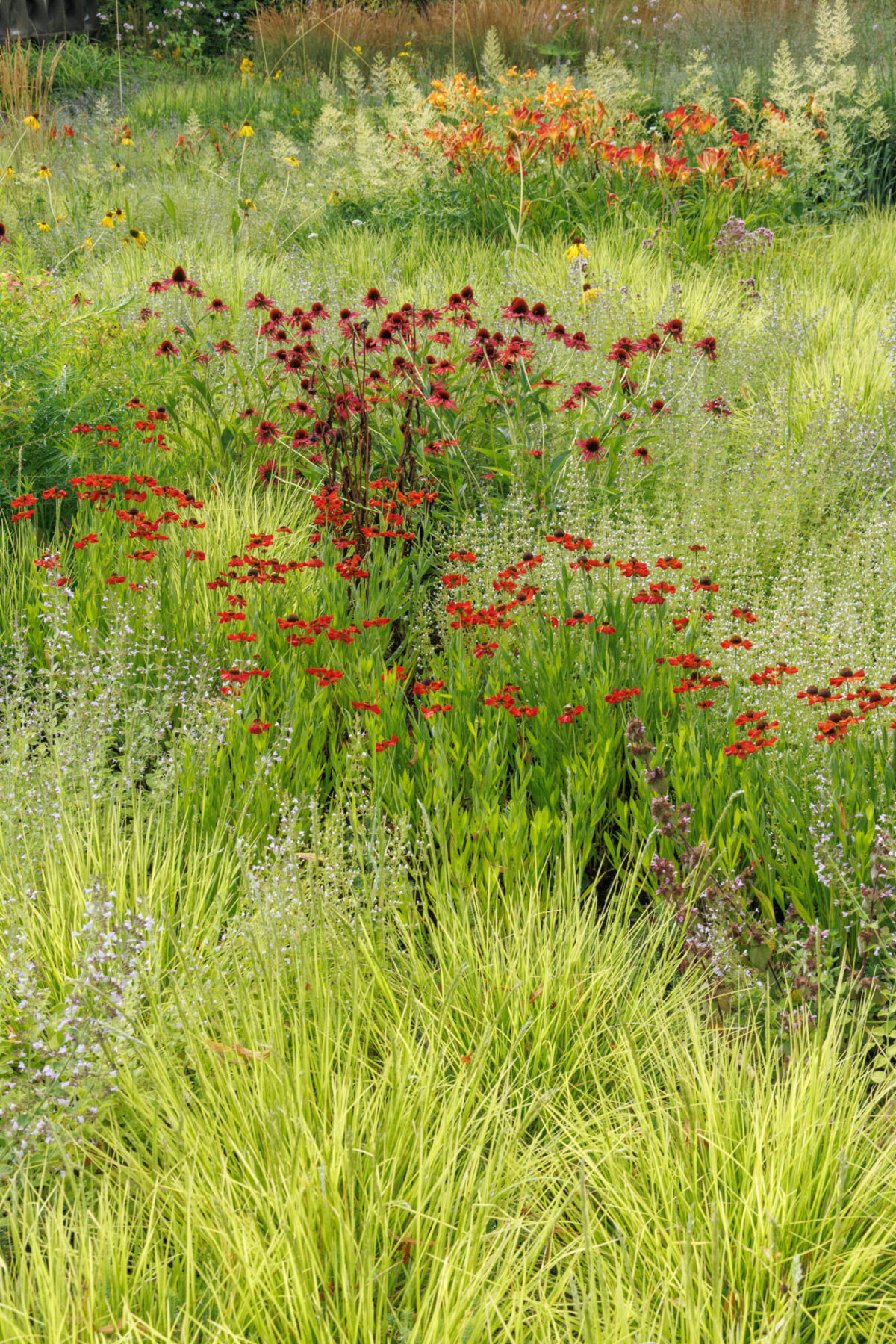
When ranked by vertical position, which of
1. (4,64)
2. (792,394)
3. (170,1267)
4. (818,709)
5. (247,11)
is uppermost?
(247,11)

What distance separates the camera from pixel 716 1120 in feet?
5.27

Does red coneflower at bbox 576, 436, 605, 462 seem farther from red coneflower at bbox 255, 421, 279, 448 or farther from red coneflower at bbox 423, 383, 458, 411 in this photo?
red coneflower at bbox 255, 421, 279, 448

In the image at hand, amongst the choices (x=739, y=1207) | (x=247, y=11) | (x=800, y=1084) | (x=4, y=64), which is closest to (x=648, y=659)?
(x=800, y=1084)

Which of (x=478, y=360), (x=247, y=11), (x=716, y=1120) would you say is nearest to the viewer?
(x=716, y=1120)

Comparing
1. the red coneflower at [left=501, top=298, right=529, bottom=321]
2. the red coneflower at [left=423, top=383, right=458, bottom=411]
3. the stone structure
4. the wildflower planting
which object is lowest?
the wildflower planting

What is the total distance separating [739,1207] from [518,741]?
56.0 inches

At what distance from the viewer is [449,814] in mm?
2367

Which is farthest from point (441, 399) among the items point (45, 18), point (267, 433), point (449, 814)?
point (45, 18)

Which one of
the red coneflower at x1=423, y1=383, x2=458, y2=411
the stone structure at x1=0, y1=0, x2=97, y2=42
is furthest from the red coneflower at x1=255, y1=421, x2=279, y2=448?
the stone structure at x1=0, y1=0, x2=97, y2=42

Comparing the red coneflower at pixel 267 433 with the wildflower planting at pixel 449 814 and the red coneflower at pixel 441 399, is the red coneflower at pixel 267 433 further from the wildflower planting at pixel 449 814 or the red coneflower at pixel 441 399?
the red coneflower at pixel 441 399

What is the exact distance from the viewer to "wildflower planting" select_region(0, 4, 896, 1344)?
4.72ft

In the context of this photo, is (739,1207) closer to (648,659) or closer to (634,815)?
(634,815)

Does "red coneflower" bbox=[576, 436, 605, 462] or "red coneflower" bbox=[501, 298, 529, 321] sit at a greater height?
"red coneflower" bbox=[501, 298, 529, 321]

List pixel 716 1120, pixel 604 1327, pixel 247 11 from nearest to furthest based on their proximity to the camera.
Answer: pixel 604 1327
pixel 716 1120
pixel 247 11
